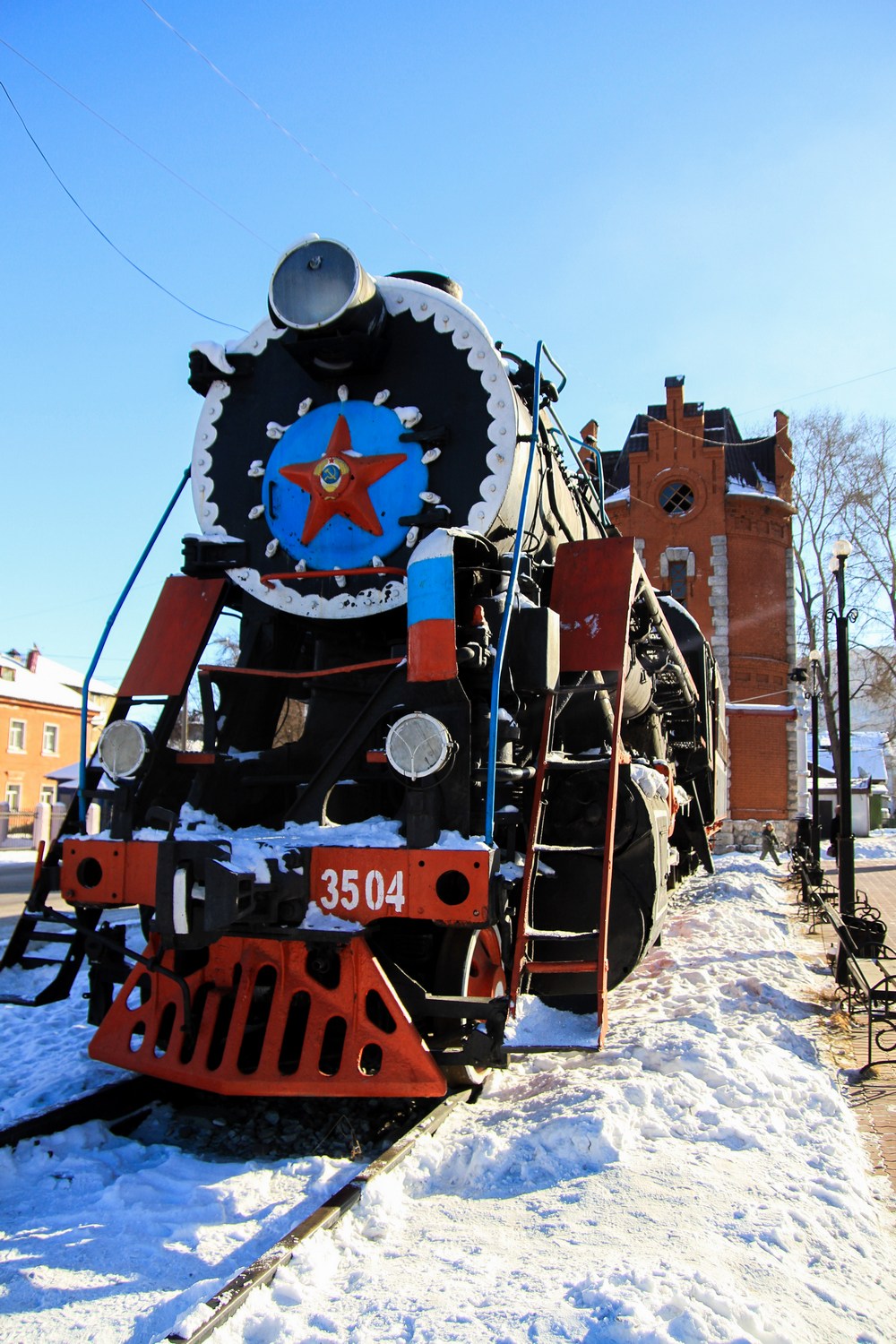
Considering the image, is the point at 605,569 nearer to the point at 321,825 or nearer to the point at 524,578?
the point at 524,578

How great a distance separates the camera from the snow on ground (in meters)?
2.57

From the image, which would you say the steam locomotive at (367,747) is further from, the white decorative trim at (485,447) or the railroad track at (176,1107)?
the railroad track at (176,1107)

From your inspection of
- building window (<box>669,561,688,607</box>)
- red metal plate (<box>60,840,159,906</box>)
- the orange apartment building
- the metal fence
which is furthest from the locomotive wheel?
the orange apartment building

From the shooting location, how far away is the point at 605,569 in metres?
4.95

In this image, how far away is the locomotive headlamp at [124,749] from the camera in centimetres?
462

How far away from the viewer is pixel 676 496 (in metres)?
25.4

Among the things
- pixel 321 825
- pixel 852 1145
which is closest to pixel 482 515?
pixel 321 825

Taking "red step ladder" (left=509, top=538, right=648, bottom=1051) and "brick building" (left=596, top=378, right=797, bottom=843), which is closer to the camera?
"red step ladder" (left=509, top=538, right=648, bottom=1051)

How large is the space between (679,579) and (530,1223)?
22835 mm

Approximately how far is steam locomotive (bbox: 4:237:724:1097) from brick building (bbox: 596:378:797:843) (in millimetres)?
19563

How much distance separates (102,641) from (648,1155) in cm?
346

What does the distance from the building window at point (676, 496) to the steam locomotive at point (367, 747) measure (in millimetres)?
20662

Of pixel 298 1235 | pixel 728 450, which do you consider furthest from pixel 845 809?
pixel 728 450

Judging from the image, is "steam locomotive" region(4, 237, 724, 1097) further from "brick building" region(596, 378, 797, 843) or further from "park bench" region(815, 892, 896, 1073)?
"brick building" region(596, 378, 797, 843)
